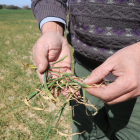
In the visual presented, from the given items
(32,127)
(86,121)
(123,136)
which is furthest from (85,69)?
(32,127)

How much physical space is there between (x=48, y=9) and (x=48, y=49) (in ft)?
1.39

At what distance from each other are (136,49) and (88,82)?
1.04 feet

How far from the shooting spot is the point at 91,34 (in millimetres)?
939

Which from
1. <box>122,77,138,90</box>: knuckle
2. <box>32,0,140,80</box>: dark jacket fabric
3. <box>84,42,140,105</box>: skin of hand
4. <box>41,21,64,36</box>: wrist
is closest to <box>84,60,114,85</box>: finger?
<box>84,42,140,105</box>: skin of hand

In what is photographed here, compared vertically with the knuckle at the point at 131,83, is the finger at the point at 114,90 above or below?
below

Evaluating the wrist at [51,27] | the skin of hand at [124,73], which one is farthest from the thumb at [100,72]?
the wrist at [51,27]

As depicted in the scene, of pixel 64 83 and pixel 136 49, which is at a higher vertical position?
pixel 136 49

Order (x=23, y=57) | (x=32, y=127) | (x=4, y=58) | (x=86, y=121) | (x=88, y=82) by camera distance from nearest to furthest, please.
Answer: (x=88, y=82) < (x=86, y=121) < (x=32, y=127) < (x=4, y=58) < (x=23, y=57)

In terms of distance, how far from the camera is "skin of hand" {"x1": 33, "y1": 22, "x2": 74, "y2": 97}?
0.88m

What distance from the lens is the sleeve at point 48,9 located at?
116 cm

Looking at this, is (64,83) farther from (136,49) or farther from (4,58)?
(4,58)

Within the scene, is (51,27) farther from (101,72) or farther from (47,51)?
(101,72)

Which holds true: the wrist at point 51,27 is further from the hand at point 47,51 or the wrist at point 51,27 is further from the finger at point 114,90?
the finger at point 114,90

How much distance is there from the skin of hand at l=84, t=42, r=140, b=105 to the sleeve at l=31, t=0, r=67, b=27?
2.30ft
